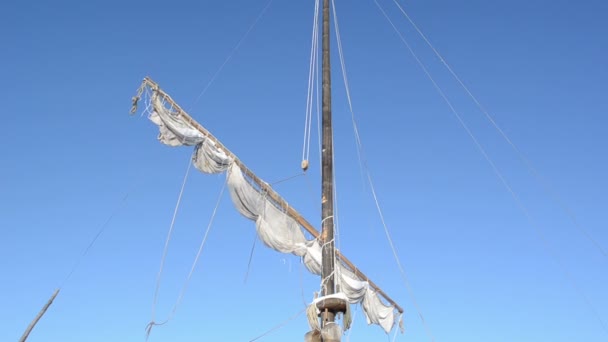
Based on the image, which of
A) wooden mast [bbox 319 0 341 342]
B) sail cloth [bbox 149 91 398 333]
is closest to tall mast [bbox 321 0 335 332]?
wooden mast [bbox 319 0 341 342]

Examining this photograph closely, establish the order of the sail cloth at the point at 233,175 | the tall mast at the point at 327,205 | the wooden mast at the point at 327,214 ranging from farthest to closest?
the sail cloth at the point at 233,175
the tall mast at the point at 327,205
the wooden mast at the point at 327,214

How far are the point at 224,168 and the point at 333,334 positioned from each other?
24.4 ft

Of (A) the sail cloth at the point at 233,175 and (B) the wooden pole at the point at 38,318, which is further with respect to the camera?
(A) the sail cloth at the point at 233,175

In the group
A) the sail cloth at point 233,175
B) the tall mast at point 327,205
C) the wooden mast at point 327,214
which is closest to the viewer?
the wooden mast at point 327,214

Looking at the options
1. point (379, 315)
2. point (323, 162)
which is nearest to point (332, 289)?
point (323, 162)

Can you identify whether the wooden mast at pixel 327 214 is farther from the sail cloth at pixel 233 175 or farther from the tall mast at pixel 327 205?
the sail cloth at pixel 233 175

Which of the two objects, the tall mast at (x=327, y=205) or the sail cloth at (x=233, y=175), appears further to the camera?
the sail cloth at (x=233, y=175)

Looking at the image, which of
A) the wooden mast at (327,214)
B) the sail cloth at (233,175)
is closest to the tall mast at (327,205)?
the wooden mast at (327,214)

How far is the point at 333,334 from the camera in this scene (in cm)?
1066

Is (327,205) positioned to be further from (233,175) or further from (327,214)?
(233,175)

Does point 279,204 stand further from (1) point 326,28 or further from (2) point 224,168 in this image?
(1) point 326,28

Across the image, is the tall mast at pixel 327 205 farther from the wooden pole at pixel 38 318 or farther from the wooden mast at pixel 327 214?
the wooden pole at pixel 38 318

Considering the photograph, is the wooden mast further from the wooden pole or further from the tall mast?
the wooden pole

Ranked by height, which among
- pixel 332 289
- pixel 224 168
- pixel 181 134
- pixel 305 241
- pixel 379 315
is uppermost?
pixel 181 134
